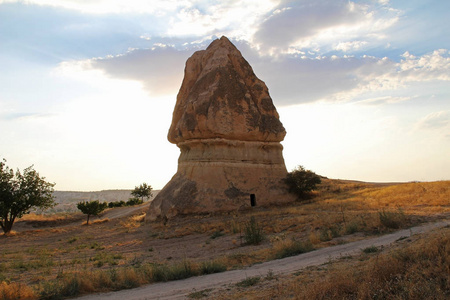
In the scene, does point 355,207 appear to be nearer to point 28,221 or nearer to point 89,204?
point 89,204

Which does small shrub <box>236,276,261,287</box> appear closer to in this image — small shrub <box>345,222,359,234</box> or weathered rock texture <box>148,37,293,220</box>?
small shrub <box>345,222,359,234</box>

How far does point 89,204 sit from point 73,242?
37.8ft

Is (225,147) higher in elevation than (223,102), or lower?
lower

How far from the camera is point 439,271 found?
4.46 m

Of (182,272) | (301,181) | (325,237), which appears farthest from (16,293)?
(301,181)

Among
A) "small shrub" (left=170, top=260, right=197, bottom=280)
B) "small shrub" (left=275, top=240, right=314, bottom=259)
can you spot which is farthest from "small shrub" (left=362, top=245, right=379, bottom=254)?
"small shrub" (left=170, top=260, right=197, bottom=280)

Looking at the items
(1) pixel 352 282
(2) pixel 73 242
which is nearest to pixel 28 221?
(2) pixel 73 242

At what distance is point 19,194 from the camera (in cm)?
2441

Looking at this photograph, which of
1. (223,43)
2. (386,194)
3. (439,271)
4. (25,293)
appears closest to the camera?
(439,271)

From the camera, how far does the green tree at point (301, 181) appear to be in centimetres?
2287

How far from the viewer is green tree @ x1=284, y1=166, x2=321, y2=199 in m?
22.9

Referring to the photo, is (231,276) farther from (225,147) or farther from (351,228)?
(225,147)

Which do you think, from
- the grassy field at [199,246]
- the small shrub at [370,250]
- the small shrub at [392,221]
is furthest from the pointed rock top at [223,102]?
the small shrub at [370,250]

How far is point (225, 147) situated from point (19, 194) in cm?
1637
